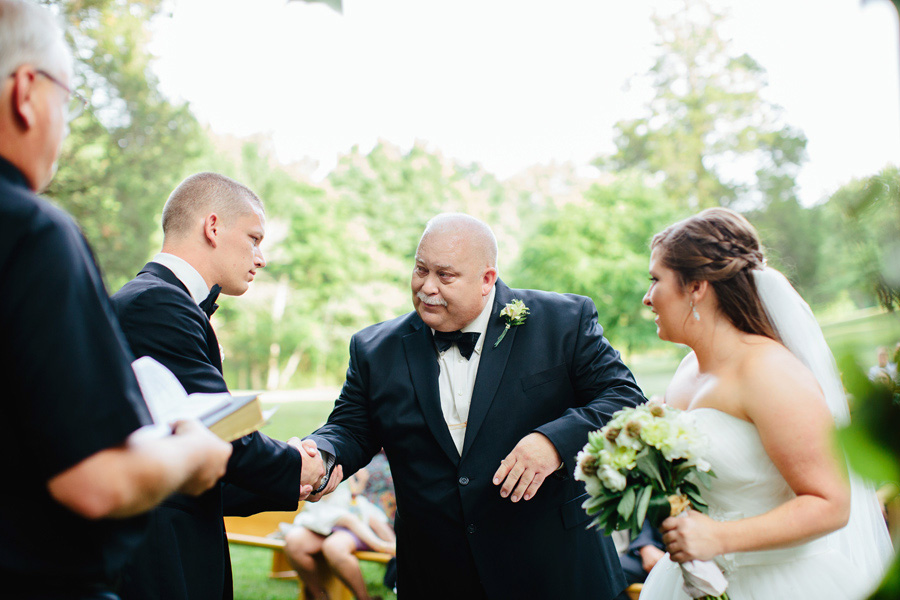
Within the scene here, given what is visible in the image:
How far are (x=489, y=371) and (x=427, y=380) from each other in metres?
0.33

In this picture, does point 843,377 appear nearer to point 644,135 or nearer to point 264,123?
point 644,135

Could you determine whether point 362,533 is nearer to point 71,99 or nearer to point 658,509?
point 658,509

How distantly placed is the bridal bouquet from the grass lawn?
57.5 inches

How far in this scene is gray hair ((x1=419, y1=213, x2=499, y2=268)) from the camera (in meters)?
3.56

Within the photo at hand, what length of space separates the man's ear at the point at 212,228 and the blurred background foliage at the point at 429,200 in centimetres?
267

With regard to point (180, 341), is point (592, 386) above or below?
below

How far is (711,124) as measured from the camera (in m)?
23.4

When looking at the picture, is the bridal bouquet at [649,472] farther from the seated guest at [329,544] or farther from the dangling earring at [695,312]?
the seated guest at [329,544]

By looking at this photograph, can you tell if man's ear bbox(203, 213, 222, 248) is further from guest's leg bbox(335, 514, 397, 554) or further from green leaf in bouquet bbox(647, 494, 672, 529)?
guest's leg bbox(335, 514, 397, 554)

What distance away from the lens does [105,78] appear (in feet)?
52.3

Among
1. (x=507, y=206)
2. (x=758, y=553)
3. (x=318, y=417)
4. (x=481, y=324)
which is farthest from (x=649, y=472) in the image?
(x=507, y=206)

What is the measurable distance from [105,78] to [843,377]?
1846cm

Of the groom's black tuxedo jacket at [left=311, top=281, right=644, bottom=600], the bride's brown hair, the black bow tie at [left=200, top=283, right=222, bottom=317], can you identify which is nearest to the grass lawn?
the groom's black tuxedo jacket at [left=311, top=281, right=644, bottom=600]

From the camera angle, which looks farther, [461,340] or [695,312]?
[461,340]
